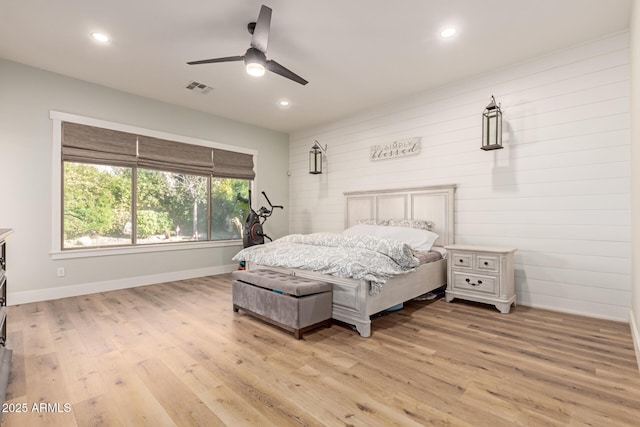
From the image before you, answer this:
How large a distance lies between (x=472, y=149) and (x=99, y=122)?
535 centimetres

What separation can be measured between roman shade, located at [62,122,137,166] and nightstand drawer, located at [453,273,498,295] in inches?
199

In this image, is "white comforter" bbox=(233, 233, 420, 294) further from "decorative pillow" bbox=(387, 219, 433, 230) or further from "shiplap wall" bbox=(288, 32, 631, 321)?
"shiplap wall" bbox=(288, 32, 631, 321)

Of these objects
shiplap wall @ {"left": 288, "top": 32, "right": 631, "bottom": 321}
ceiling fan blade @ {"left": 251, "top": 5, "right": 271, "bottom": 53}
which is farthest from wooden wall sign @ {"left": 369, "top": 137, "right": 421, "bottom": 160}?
ceiling fan blade @ {"left": 251, "top": 5, "right": 271, "bottom": 53}

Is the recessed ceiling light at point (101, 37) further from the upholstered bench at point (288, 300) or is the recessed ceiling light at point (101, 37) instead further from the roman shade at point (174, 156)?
the upholstered bench at point (288, 300)

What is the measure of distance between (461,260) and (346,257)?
170 cm

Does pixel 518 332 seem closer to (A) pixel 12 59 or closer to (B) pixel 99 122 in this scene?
(B) pixel 99 122

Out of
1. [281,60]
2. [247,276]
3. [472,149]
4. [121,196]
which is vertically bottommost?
[247,276]

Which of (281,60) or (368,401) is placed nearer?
(368,401)

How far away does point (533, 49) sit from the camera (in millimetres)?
3607

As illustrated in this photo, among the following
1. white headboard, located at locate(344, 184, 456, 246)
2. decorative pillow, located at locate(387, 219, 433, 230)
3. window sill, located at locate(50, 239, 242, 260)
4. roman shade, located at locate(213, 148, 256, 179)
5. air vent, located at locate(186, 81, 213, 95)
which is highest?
air vent, located at locate(186, 81, 213, 95)

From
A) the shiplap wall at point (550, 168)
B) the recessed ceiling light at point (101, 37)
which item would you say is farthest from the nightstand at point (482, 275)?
the recessed ceiling light at point (101, 37)

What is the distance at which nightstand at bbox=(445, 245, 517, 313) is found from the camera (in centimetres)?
353

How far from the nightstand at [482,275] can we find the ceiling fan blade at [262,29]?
3.16 m

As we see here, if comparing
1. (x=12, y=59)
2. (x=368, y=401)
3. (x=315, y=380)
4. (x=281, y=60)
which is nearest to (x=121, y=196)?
(x=12, y=59)
